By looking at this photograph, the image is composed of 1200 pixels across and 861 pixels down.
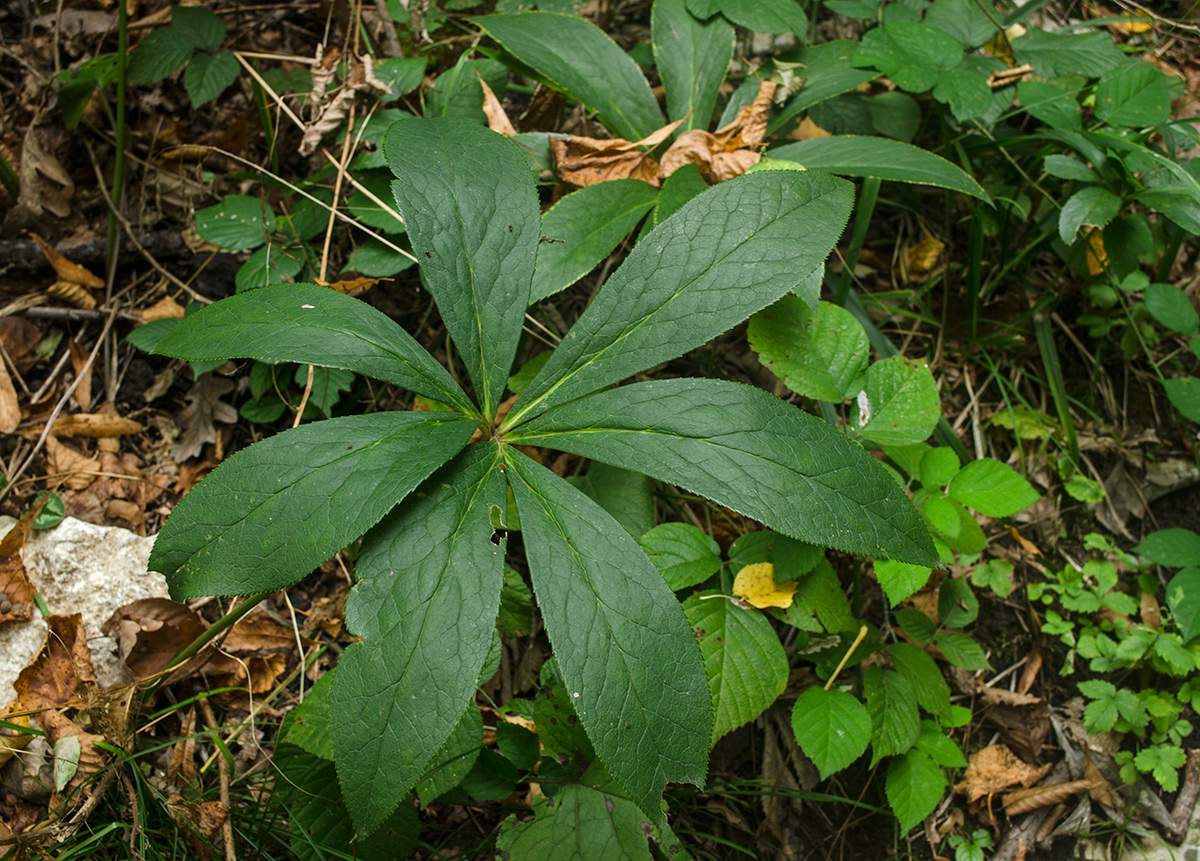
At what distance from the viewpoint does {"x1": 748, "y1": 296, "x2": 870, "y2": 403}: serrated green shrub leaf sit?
180cm

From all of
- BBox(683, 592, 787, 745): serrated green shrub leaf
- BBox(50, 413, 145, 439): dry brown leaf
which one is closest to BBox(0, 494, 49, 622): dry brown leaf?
BBox(50, 413, 145, 439): dry brown leaf

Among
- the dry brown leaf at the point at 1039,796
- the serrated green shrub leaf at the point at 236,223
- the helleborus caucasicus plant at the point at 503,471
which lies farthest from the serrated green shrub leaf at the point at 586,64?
the dry brown leaf at the point at 1039,796

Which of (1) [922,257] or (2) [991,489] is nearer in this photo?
(2) [991,489]

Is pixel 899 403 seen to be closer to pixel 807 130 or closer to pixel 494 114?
pixel 807 130

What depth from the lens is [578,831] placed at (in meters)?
1.48

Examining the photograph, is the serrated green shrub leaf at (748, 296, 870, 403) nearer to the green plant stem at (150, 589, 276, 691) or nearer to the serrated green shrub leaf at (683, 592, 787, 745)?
the serrated green shrub leaf at (683, 592, 787, 745)

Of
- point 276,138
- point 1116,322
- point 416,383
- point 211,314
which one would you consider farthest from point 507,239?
point 1116,322

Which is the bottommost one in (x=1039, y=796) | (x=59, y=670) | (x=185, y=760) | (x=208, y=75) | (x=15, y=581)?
(x=1039, y=796)

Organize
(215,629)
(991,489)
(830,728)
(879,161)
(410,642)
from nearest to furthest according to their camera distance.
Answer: (410,642), (215,629), (830,728), (991,489), (879,161)

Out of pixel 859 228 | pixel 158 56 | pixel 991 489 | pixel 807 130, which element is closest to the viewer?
pixel 991 489

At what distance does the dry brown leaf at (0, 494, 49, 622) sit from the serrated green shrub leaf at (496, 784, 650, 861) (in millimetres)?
1328

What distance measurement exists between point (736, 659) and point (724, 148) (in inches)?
51.9

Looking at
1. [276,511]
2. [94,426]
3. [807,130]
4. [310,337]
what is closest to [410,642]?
[276,511]

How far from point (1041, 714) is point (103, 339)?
299 centimetres
